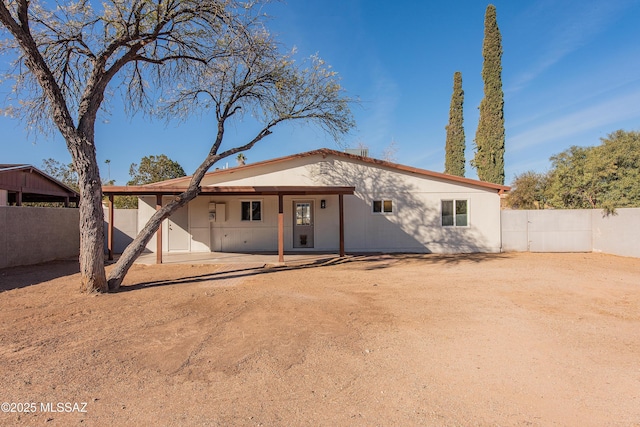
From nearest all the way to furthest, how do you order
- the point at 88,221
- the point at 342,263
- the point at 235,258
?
the point at 88,221 < the point at 342,263 < the point at 235,258

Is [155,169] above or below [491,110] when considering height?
below

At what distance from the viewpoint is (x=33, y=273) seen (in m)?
8.85

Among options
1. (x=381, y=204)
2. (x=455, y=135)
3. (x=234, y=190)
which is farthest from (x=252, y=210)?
(x=455, y=135)

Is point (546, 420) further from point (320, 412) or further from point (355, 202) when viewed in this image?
point (355, 202)

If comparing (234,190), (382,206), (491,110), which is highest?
(491,110)

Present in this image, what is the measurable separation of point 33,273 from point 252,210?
6.78 metres

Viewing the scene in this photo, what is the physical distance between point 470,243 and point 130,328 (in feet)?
38.8

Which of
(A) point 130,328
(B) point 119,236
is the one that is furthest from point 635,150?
(B) point 119,236

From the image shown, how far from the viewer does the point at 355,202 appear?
12688mm

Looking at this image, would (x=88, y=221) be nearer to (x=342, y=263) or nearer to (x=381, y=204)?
(x=342, y=263)

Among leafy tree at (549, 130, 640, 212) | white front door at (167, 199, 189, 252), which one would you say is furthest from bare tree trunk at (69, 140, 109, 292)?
leafy tree at (549, 130, 640, 212)

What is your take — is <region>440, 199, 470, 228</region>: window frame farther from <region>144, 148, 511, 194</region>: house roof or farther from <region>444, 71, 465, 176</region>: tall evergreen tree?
<region>444, 71, 465, 176</region>: tall evergreen tree

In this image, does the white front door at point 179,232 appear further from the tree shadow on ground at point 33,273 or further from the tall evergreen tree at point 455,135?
the tall evergreen tree at point 455,135

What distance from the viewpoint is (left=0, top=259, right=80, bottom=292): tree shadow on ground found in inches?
297
